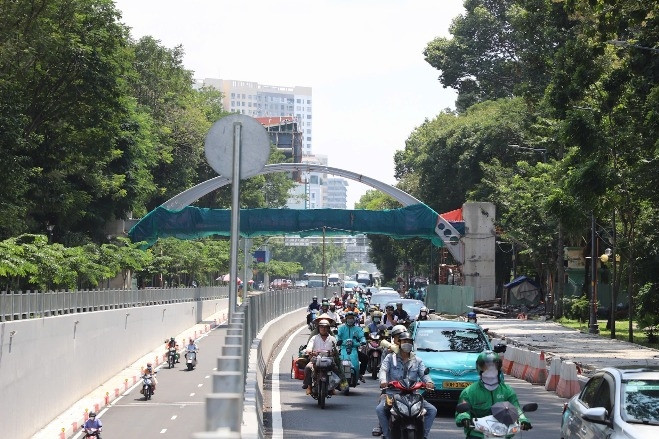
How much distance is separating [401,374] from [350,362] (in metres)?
9.29

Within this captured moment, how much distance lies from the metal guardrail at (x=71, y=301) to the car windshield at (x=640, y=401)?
74.2 feet

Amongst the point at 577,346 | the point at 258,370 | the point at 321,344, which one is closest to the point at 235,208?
the point at 258,370

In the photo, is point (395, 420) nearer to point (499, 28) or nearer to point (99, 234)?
point (99, 234)

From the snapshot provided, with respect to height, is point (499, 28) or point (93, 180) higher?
point (499, 28)

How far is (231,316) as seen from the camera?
13.9 m

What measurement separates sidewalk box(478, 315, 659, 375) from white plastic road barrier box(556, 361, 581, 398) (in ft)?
5.59

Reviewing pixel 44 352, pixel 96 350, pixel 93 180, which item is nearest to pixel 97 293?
pixel 96 350

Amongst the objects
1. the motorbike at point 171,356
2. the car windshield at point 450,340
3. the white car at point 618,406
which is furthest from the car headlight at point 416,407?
the motorbike at point 171,356

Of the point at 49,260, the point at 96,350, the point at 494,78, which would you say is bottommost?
the point at 96,350

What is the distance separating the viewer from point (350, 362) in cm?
2336

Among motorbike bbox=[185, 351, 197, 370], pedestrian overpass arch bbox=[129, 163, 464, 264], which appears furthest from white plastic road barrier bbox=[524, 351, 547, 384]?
pedestrian overpass arch bbox=[129, 163, 464, 264]

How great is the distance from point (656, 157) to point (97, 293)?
76.8ft

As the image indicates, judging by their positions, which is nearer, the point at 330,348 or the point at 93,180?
the point at 330,348

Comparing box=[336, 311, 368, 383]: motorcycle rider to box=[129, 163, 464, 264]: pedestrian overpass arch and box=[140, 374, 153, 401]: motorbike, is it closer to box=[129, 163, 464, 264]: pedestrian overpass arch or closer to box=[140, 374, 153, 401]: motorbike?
box=[140, 374, 153, 401]: motorbike
